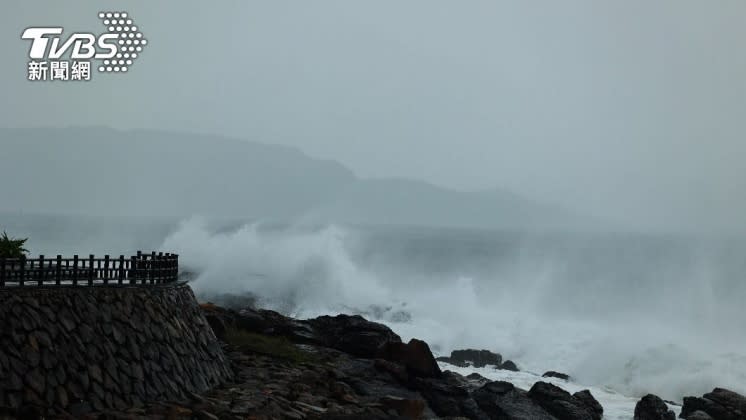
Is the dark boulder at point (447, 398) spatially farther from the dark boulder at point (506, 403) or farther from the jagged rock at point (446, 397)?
the dark boulder at point (506, 403)

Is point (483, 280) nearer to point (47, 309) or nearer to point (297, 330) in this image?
point (297, 330)

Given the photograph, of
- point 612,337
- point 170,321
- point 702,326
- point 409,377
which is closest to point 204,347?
point 170,321

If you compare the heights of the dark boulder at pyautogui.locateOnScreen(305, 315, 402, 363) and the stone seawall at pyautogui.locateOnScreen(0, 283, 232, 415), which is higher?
the dark boulder at pyautogui.locateOnScreen(305, 315, 402, 363)

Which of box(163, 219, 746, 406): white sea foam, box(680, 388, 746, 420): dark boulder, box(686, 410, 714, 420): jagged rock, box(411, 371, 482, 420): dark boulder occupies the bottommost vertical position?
box(411, 371, 482, 420): dark boulder

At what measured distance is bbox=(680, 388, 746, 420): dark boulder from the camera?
3391 cm

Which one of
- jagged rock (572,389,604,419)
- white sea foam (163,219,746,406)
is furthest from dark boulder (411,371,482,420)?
white sea foam (163,219,746,406)

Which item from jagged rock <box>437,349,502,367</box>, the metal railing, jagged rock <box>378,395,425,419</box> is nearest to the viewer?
the metal railing

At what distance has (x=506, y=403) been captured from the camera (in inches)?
1250

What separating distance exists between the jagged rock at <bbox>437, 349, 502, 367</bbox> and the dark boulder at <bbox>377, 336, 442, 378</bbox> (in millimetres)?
14164

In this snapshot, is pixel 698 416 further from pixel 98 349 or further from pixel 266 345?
pixel 98 349

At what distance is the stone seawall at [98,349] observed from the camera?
20203 millimetres

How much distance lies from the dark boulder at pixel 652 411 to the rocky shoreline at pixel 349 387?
0.04 meters

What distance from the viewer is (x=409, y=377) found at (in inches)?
1254

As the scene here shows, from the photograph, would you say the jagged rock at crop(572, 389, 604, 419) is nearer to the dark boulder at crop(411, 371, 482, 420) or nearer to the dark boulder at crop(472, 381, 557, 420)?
the dark boulder at crop(472, 381, 557, 420)
